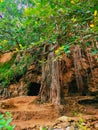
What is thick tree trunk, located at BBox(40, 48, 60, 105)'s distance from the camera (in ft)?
24.4

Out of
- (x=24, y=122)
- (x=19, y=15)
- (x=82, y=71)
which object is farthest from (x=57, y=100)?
(x=19, y=15)

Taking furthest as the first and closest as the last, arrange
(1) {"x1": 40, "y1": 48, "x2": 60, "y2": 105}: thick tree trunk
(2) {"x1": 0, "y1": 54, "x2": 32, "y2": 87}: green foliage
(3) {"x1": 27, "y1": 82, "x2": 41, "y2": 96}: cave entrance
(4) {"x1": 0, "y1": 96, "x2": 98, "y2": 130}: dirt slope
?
(3) {"x1": 27, "y1": 82, "x2": 41, "y2": 96}: cave entrance → (2) {"x1": 0, "y1": 54, "x2": 32, "y2": 87}: green foliage → (1) {"x1": 40, "y1": 48, "x2": 60, "y2": 105}: thick tree trunk → (4) {"x1": 0, "y1": 96, "x2": 98, "y2": 130}: dirt slope

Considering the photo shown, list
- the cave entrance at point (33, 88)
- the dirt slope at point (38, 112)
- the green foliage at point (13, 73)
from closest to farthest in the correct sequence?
the dirt slope at point (38, 112)
the green foliage at point (13, 73)
the cave entrance at point (33, 88)

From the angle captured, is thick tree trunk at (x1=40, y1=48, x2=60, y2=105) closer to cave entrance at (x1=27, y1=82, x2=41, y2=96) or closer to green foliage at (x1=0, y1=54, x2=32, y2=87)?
green foliage at (x1=0, y1=54, x2=32, y2=87)

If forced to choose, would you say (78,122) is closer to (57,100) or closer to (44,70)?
(57,100)

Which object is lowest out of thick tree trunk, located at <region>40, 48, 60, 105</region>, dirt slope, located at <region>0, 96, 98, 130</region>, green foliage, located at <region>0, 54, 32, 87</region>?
dirt slope, located at <region>0, 96, 98, 130</region>

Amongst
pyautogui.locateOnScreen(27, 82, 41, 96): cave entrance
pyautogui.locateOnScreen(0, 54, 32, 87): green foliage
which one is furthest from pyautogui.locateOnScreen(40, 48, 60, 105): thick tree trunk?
pyautogui.locateOnScreen(27, 82, 41, 96): cave entrance

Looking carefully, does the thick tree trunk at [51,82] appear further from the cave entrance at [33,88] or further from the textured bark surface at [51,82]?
the cave entrance at [33,88]

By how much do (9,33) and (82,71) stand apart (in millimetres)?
3430

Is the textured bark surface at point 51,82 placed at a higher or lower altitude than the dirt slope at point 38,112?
higher

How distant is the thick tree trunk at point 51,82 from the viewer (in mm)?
7426

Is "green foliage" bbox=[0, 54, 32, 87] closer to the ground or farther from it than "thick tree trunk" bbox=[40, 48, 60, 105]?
farther from it

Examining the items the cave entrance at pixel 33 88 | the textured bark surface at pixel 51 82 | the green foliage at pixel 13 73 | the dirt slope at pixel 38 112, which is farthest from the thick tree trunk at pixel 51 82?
the cave entrance at pixel 33 88

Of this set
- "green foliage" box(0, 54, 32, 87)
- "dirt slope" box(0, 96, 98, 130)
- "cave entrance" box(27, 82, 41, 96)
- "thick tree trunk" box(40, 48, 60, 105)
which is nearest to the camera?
"dirt slope" box(0, 96, 98, 130)
